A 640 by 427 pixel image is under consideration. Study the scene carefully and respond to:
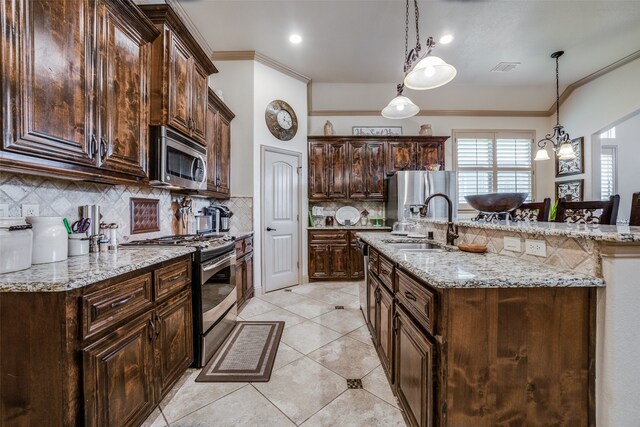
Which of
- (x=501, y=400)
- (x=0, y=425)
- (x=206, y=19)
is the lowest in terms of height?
(x=0, y=425)

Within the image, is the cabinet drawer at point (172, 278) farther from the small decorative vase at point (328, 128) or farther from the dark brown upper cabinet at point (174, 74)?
the small decorative vase at point (328, 128)

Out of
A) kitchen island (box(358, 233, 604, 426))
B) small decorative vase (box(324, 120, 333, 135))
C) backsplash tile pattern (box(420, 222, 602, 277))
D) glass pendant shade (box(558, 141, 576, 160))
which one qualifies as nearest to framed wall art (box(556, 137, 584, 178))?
glass pendant shade (box(558, 141, 576, 160))

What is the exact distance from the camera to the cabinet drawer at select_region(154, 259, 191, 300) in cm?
158

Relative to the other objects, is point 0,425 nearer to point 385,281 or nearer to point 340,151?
point 385,281

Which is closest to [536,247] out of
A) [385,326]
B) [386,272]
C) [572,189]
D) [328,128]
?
[386,272]

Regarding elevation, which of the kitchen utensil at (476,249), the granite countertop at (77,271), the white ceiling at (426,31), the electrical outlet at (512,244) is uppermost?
the white ceiling at (426,31)

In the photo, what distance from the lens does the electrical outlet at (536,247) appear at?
126 cm

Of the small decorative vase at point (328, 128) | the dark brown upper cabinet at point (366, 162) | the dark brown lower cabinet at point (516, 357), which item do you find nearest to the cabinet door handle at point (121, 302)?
the dark brown lower cabinet at point (516, 357)

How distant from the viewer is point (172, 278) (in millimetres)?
1716

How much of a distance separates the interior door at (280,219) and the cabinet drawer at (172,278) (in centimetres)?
199

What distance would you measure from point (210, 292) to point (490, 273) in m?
1.96

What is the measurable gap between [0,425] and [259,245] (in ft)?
9.36

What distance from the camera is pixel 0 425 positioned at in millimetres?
1052

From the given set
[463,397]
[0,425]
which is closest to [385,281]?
[463,397]
